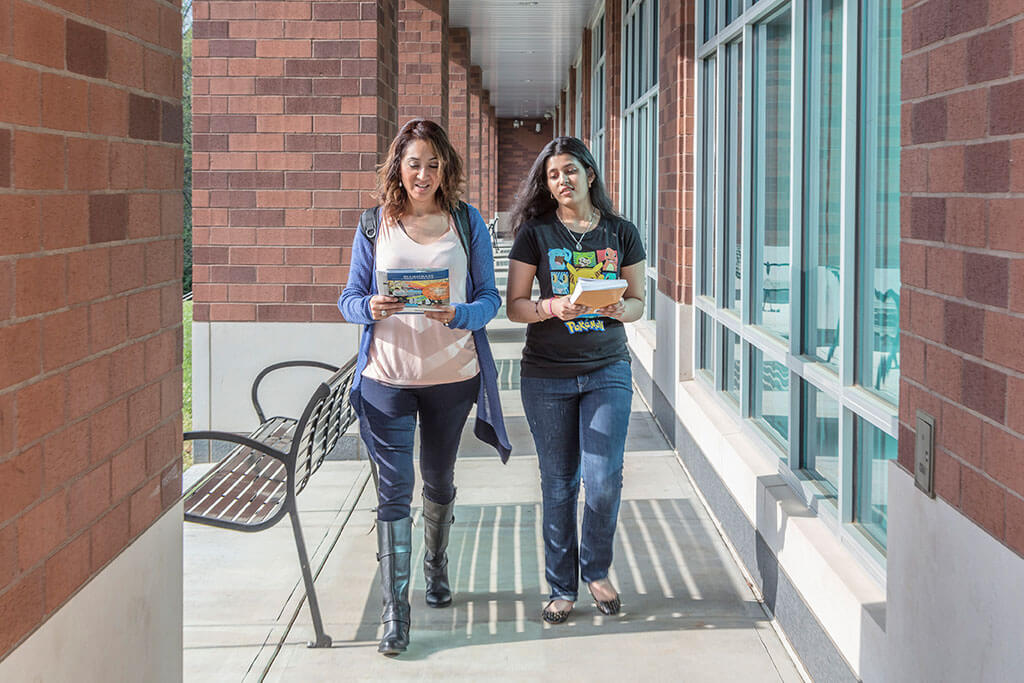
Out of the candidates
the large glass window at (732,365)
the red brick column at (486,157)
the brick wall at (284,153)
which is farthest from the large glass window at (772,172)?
the red brick column at (486,157)

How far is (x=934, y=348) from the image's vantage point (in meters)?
2.48

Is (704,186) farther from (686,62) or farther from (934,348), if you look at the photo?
(934,348)

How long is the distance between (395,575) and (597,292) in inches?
47.9

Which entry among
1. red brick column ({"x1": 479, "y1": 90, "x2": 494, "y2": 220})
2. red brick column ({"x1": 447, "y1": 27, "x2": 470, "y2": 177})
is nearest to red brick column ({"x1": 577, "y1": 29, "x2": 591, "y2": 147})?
red brick column ({"x1": 447, "y1": 27, "x2": 470, "y2": 177})

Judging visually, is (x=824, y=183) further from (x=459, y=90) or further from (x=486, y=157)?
(x=486, y=157)

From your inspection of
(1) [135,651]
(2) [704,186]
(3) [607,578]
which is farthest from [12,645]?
(2) [704,186]

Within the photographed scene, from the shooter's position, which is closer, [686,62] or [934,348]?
[934,348]

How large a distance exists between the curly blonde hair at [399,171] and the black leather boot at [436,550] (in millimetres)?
1106

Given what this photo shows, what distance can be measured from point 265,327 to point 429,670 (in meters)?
3.51

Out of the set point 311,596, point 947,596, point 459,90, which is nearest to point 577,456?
point 311,596

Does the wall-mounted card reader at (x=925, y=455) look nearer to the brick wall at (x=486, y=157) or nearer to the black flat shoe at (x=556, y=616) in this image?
the black flat shoe at (x=556, y=616)

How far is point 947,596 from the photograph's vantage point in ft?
7.82

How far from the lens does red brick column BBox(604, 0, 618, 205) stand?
13.4 meters

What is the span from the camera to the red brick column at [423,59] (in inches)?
505
